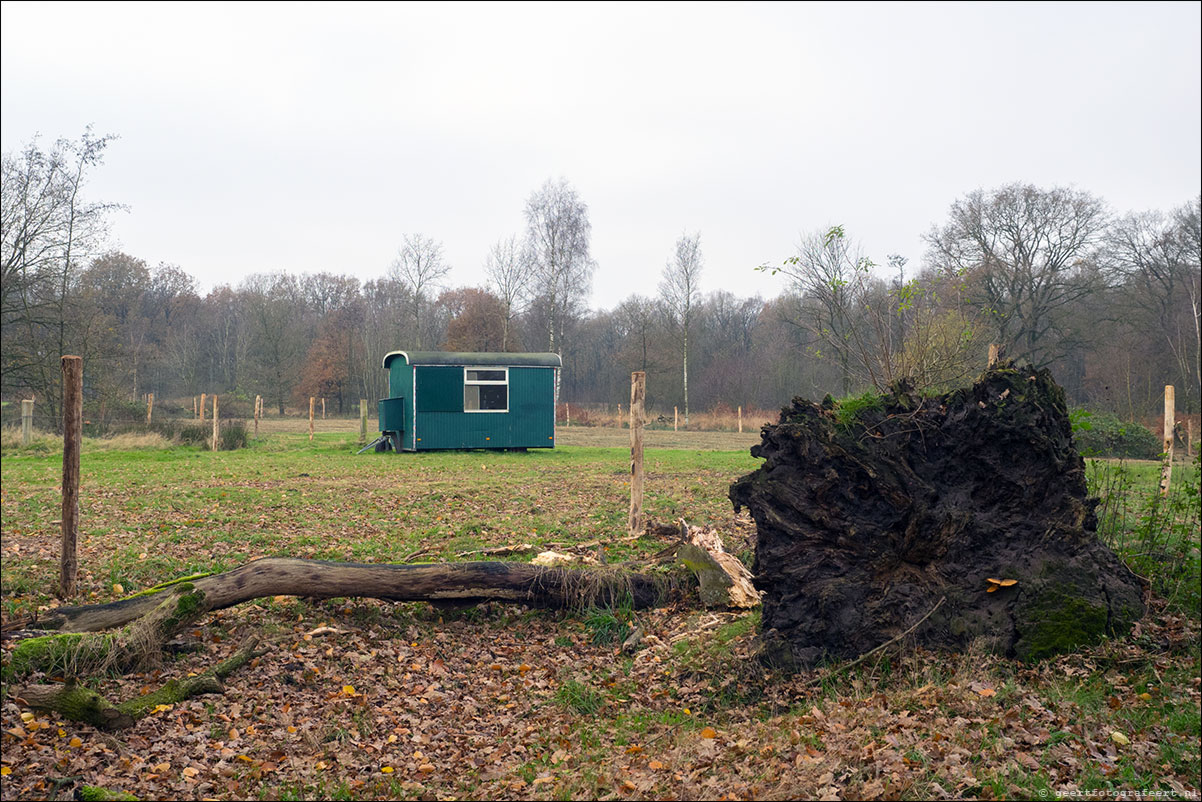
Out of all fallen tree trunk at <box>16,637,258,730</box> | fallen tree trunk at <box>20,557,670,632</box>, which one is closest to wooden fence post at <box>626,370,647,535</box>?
fallen tree trunk at <box>20,557,670,632</box>

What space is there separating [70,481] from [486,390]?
14825 mm

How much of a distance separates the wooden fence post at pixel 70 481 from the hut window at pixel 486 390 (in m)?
14.4

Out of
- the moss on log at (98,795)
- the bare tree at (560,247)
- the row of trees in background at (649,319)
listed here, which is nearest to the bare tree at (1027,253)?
the row of trees in background at (649,319)

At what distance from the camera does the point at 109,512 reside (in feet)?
34.0

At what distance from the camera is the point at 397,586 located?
6645mm

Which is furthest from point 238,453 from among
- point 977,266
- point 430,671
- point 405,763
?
point 977,266

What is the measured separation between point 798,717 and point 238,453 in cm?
1843

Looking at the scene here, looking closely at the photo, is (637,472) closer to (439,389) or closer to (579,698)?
(579,698)

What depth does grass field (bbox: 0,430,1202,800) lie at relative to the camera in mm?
3709

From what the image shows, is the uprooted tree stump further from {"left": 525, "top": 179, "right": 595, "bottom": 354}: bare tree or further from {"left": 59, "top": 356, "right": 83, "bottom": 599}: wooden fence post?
{"left": 525, "top": 179, "right": 595, "bottom": 354}: bare tree

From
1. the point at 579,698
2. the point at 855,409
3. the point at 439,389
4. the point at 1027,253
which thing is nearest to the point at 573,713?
the point at 579,698

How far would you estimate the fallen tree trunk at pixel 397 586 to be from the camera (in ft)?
19.8

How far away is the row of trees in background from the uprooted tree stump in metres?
2.27

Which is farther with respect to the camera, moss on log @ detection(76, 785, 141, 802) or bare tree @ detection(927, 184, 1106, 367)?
bare tree @ detection(927, 184, 1106, 367)
